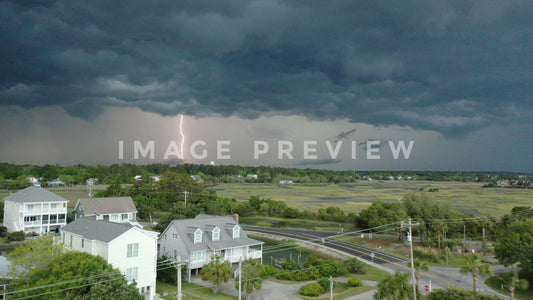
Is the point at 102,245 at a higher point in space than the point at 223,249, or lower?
higher

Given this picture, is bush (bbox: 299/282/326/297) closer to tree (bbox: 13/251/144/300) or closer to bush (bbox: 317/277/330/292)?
bush (bbox: 317/277/330/292)

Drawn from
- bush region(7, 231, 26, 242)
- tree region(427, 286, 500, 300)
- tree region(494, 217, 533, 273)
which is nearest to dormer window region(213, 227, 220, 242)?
tree region(427, 286, 500, 300)

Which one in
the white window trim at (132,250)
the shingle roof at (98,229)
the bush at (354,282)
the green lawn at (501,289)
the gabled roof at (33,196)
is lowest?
the green lawn at (501,289)

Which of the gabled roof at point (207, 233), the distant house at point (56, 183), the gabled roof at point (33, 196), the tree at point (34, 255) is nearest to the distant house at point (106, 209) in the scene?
the gabled roof at point (33, 196)

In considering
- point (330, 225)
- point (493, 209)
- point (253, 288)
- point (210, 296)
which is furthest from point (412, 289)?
point (493, 209)

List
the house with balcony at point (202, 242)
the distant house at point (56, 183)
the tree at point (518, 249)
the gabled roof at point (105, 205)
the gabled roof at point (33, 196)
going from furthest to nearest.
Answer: the distant house at point (56, 183), the gabled roof at point (105, 205), the gabled roof at point (33, 196), the house with balcony at point (202, 242), the tree at point (518, 249)

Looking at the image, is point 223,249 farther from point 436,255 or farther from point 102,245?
point 436,255

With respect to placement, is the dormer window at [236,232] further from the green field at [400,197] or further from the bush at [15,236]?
the green field at [400,197]
